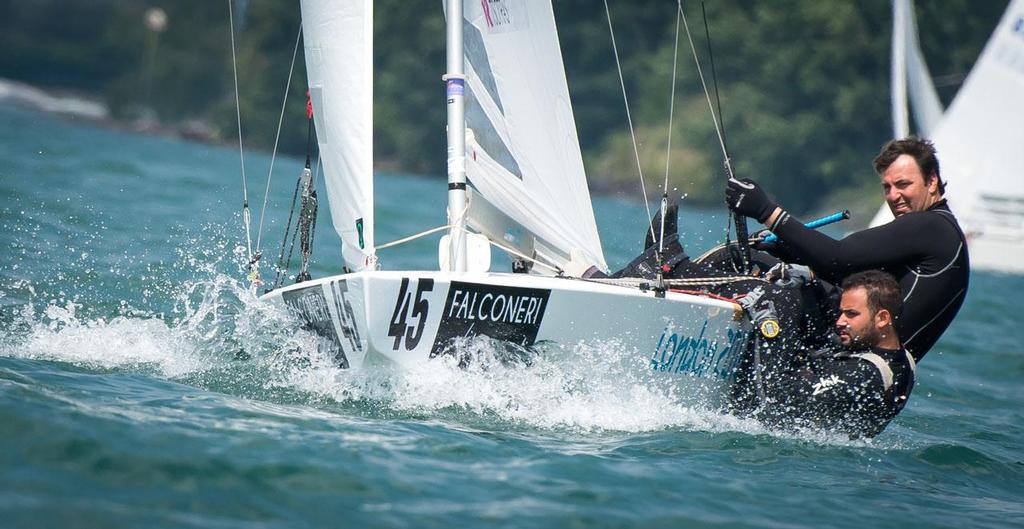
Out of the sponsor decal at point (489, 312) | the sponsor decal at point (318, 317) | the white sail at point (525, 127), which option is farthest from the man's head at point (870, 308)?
the sponsor decal at point (318, 317)

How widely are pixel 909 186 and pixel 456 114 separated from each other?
1885mm

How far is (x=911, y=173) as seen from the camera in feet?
15.9

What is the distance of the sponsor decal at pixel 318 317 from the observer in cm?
488

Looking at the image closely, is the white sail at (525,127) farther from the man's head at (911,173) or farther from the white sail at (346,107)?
the man's head at (911,173)

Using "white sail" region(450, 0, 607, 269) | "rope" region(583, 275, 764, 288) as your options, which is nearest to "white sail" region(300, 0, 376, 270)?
"white sail" region(450, 0, 607, 269)

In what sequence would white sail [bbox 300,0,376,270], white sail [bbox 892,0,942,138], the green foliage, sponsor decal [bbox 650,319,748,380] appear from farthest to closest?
the green foliage < white sail [bbox 892,0,942,138] < white sail [bbox 300,0,376,270] < sponsor decal [bbox 650,319,748,380]

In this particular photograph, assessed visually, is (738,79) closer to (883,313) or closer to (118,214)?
(118,214)

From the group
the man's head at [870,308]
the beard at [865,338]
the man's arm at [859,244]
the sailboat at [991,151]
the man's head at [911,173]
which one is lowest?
the beard at [865,338]

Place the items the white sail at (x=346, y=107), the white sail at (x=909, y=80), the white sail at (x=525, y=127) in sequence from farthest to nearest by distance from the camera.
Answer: the white sail at (x=909, y=80) < the white sail at (x=525, y=127) < the white sail at (x=346, y=107)

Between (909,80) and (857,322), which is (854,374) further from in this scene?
(909,80)

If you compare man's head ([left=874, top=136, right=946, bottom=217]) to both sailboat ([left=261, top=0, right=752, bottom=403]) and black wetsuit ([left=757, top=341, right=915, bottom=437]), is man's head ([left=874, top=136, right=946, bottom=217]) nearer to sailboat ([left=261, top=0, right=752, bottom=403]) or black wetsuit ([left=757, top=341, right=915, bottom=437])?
black wetsuit ([left=757, top=341, right=915, bottom=437])

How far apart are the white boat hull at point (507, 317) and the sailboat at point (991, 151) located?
44.4 ft

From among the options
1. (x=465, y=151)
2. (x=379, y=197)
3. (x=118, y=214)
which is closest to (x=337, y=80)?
(x=465, y=151)

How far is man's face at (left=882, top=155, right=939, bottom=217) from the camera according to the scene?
4.84 metres
